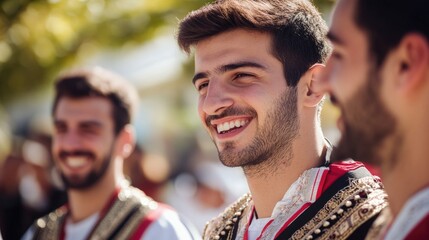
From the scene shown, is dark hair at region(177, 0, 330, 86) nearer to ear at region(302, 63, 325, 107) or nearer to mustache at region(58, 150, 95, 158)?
ear at region(302, 63, 325, 107)

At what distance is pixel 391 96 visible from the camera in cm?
187

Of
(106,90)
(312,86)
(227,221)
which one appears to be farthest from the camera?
(106,90)

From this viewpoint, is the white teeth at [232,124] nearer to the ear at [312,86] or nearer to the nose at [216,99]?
the nose at [216,99]

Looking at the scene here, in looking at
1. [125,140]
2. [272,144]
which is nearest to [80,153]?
[125,140]

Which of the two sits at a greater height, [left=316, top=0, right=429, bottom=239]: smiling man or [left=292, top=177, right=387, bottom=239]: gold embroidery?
[left=316, top=0, right=429, bottom=239]: smiling man

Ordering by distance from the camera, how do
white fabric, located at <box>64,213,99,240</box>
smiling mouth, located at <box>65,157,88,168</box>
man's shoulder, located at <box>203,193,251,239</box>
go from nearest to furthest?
man's shoulder, located at <box>203,193,251,239</box>
white fabric, located at <box>64,213,99,240</box>
smiling mouth, located at <box>65,157,88,168</box>

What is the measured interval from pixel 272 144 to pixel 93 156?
1.84 metres

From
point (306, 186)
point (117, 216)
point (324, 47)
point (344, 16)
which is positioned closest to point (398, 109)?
point (344, 16)

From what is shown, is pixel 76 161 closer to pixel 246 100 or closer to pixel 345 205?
pixel 246 100

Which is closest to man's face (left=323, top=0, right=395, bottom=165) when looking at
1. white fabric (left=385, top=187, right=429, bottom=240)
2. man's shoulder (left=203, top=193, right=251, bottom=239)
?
white fabric (left=385, top=187, right=429, bottom=240)

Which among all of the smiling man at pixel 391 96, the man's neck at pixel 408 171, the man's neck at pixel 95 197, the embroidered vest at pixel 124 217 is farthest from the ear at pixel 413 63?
the man's neck at pixel 95 197

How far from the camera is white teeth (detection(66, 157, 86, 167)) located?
177 inches

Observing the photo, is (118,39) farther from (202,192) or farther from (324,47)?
(324,47)

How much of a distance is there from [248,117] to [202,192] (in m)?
3.45
